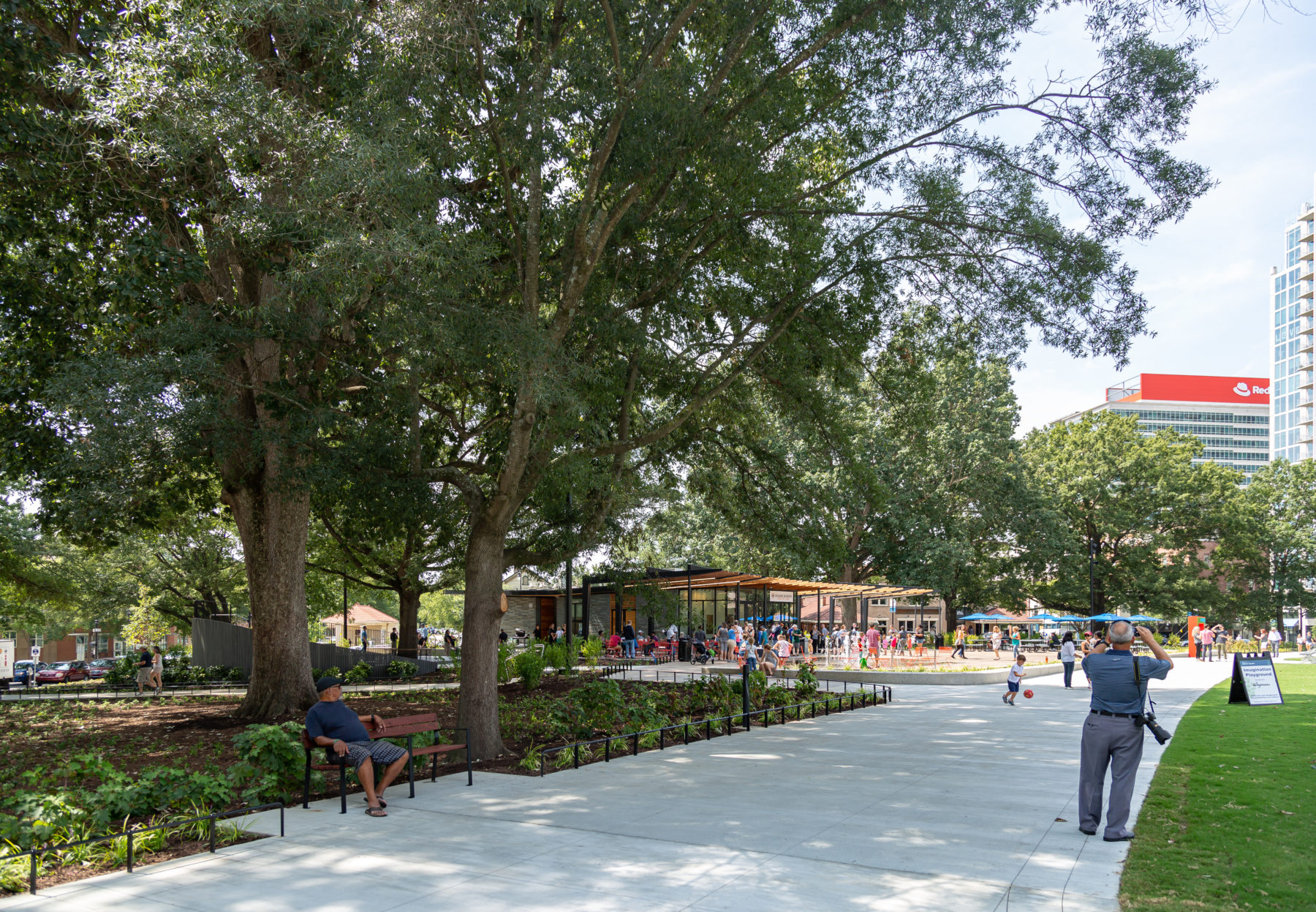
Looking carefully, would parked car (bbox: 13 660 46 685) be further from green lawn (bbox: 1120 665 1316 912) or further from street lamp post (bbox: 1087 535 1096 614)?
street lamp post (bbox: 1087 535 1096 614)

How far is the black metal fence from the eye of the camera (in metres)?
27.6

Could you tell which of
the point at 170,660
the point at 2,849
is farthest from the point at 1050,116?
the point at 170,660

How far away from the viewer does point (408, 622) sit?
35.2 meters

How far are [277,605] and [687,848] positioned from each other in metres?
11.0

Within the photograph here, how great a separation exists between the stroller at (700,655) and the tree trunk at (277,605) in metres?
19.3

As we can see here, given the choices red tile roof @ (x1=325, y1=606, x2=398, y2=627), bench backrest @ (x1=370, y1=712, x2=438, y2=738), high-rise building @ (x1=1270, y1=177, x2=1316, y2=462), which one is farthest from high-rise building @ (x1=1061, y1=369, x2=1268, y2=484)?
bench backrest @ (x1=370, y1=712, x2=438, y2=738)

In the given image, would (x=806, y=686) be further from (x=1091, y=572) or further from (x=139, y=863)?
(x=1091, y=572)

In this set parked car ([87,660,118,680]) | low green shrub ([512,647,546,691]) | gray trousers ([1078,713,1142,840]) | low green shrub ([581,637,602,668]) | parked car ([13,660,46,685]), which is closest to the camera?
gray trousers ([1078,713,1142,840])

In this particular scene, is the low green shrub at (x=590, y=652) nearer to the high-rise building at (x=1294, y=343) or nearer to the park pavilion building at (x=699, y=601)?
the park pavilion building at (x=699, y=601)

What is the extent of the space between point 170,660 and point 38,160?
2113cm

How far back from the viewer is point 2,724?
1695 cm

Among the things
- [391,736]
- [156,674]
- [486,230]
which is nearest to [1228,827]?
[391,736]

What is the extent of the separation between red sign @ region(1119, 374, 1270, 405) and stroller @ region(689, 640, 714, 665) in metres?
133

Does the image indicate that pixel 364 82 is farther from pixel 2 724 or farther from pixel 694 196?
pixel 2 724
